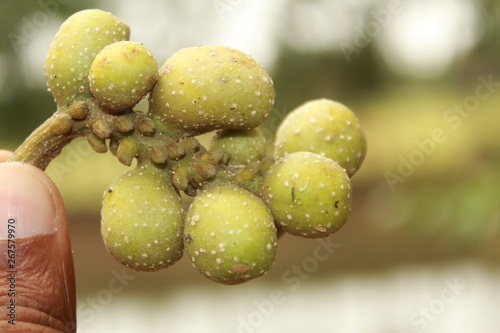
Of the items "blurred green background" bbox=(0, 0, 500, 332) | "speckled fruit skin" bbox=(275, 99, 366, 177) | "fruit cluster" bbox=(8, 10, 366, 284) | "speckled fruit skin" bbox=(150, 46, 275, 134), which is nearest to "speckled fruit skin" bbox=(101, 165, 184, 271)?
"fruit cluster" bbox=(8, 10, 366, 284)

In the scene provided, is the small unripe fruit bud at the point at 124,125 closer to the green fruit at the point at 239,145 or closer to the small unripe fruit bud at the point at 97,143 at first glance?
the small unripe fruit bud at the point at 97,143

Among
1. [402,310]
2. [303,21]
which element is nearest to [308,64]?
[303,21]

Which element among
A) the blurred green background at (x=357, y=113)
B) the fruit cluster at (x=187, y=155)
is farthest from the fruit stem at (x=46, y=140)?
the blurred green background at (x=357, y=113)

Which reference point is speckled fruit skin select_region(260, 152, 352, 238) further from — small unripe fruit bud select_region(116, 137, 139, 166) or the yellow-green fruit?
the yellow-green fruit

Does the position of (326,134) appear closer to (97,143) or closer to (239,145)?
(239,145)

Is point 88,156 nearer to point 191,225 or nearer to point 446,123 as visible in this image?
point 446,123

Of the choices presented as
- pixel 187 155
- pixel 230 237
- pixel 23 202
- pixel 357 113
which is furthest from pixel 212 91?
pixel 357 113

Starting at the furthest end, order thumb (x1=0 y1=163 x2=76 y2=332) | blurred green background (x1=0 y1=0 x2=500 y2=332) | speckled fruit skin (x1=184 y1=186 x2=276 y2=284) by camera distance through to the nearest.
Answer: blurred green background (x1=0 y1=0 x2=500 y2=332)
thumb (x1=0 y1=163 x2=76 y2=332)
speckled fruit skin (x1=184 y1=186 x2=276 y2=284)
